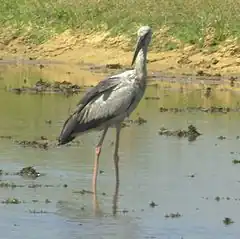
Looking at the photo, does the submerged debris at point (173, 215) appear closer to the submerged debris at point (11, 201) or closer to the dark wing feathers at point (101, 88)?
the submerged debris at point (11, 201)

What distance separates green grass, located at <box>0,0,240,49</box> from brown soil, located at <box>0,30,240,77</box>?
0.43 metres

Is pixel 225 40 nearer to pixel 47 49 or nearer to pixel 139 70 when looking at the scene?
pixel 47 49

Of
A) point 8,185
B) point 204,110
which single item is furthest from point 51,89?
point 8,185

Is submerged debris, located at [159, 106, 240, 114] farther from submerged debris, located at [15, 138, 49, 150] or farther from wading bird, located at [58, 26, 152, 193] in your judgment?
wading bird, located at [58, 26, 152, 193]

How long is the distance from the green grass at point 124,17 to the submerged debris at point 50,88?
21.5 feet

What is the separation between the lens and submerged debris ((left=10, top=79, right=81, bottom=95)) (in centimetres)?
2397

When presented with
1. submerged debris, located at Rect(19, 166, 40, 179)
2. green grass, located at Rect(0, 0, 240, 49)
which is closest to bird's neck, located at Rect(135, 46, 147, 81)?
submerged debris, located at Rect(19, 166, 40, 179)

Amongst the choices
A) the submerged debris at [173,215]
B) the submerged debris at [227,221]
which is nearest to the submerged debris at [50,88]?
the submerged debris at [173,215]

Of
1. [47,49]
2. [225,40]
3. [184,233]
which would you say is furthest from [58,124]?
[47,49]

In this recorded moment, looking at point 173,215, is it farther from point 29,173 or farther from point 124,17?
point 124,17

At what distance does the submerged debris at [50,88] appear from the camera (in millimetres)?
23969

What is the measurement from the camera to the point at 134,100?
43.4 feet

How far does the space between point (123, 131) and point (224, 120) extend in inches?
105

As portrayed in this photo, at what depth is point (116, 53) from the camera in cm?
3195
